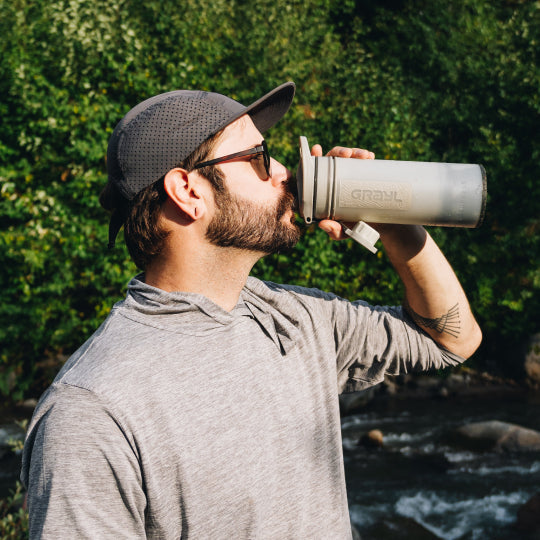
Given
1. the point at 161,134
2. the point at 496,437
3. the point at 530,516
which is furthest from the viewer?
the point at 496,437

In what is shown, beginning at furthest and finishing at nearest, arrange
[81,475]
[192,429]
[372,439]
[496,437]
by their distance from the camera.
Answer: [372,439] → [496,437] → [192,429] → [81,475]

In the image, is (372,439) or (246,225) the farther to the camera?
(372,439)

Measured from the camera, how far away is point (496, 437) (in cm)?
661

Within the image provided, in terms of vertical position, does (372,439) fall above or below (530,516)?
below

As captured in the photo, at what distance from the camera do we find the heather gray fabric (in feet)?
3.99

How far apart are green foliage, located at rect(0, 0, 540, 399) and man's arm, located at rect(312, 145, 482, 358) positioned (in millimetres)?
4621

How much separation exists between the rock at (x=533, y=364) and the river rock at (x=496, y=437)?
60.9 inches

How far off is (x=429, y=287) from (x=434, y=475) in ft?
15.8

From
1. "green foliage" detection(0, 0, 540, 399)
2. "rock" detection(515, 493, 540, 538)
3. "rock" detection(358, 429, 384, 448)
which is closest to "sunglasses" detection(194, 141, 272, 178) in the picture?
"rock" detection(515, 493, 540, 538)

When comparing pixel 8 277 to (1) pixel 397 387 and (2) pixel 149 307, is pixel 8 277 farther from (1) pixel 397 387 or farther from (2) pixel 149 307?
(2) pixel 149 307

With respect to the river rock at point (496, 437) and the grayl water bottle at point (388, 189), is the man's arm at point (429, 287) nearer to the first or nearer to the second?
the grayl water bottle at point (388, 189)

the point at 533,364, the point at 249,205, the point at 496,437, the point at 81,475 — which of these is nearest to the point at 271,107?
the point at 249,205

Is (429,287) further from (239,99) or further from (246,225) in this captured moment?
(239,99)

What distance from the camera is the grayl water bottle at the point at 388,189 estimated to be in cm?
172
